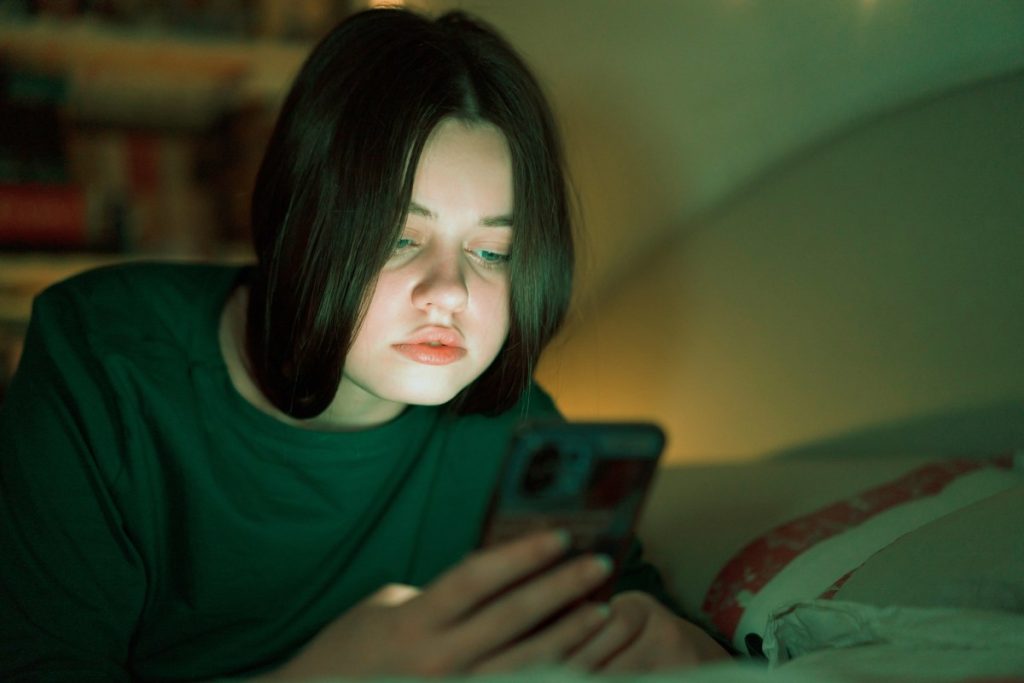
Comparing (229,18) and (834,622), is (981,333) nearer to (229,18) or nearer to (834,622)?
(834,622)

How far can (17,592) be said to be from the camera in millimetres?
679

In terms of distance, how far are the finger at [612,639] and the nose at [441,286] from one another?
0.28 metres

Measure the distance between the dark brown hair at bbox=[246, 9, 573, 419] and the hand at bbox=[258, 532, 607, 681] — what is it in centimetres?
32

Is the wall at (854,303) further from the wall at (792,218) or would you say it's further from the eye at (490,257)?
the eye at (490,257)

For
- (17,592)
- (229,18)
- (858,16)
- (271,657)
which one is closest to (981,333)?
(858,16)

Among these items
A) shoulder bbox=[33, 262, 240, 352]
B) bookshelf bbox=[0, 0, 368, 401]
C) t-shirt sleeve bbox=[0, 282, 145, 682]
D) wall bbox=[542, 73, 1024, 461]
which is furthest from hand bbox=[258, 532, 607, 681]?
bookshelf bbox=[0, 0, 368, 401]

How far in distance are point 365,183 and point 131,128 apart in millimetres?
1111

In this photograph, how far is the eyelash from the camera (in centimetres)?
76

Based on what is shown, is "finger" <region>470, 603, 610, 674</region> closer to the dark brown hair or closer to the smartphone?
the smartphone

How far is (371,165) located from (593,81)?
0.72 meters

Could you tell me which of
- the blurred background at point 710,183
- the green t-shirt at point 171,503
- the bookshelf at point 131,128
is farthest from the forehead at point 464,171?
the bookshelf at point 131,128

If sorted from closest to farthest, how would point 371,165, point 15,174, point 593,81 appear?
1. point 371,165
2. point 593,81
3. point 15,174

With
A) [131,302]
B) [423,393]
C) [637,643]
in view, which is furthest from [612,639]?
[131,302]

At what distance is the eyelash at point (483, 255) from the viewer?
2.48ft
